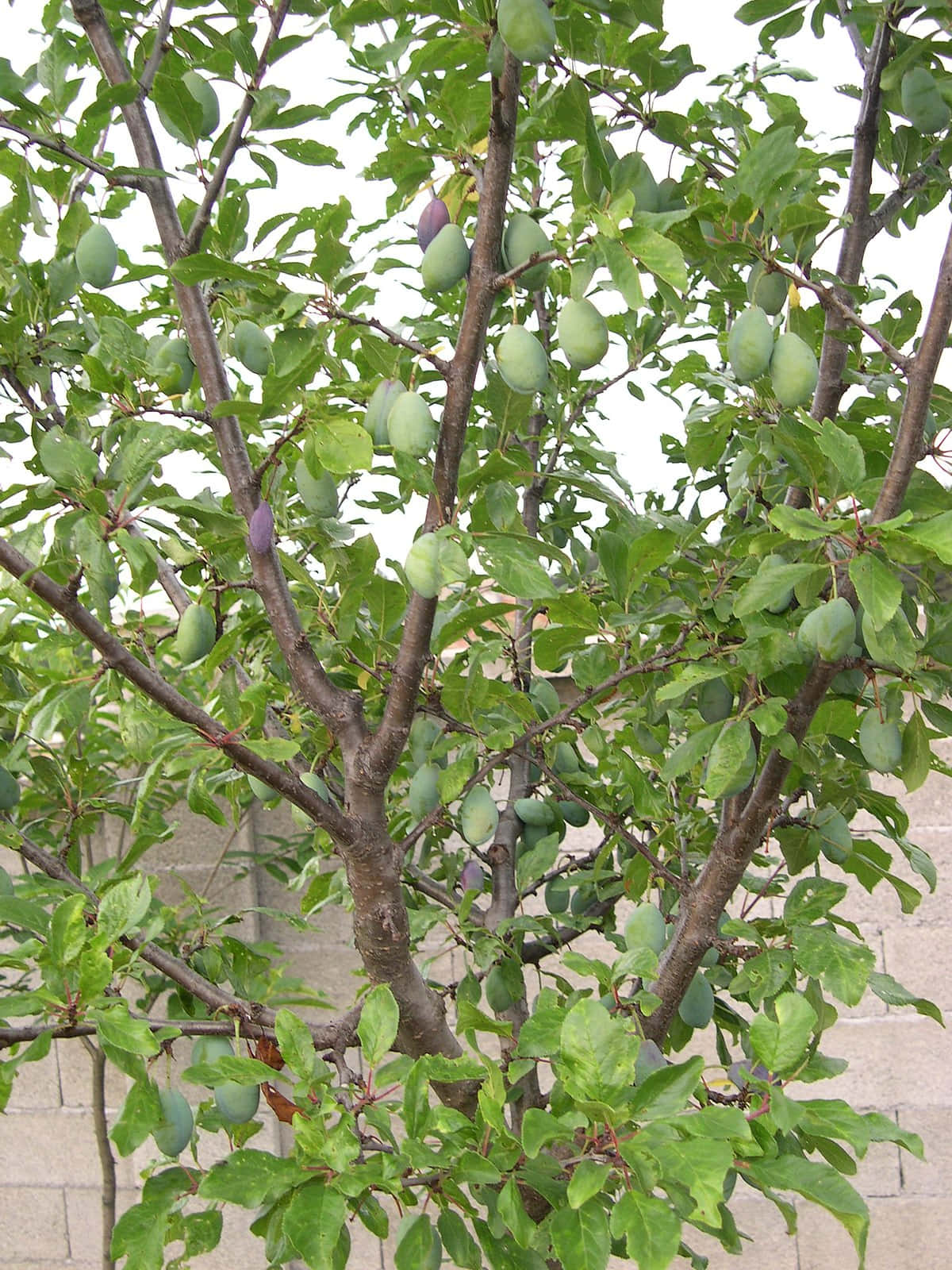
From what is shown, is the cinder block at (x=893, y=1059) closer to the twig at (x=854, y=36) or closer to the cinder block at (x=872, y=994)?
the cinder block at (x=872, y=994)

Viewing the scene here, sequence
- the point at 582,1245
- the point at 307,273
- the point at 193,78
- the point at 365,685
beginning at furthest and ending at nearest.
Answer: the point at 365,685 → the point at 193,78 → the point at 307,273 → the point at 582,1245

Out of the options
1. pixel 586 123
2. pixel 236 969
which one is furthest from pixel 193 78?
pixel 236 969

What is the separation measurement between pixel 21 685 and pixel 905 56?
84 centimetres

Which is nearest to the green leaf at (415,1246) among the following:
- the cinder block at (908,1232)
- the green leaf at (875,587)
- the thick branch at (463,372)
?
the thick branch at (463,372)

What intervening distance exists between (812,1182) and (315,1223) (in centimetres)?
26

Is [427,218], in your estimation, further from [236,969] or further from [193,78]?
[236,969]

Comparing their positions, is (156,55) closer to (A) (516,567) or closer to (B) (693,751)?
(A) (516,567)

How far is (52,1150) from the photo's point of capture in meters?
1.94

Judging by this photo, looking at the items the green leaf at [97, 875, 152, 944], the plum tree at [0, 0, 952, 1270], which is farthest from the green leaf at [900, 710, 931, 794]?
the green leaf at [97, 875, 152, 944]

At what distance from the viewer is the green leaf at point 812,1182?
0.59 metres

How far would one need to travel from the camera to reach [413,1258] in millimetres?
655

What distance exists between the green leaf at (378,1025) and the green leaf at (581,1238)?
131 millimetres

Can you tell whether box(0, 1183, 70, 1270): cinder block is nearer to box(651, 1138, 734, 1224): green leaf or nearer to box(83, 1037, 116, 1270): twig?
box(83, 1037, 116, 1270): twig

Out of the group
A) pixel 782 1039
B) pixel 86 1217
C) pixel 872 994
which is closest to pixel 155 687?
pixel 782 1039
